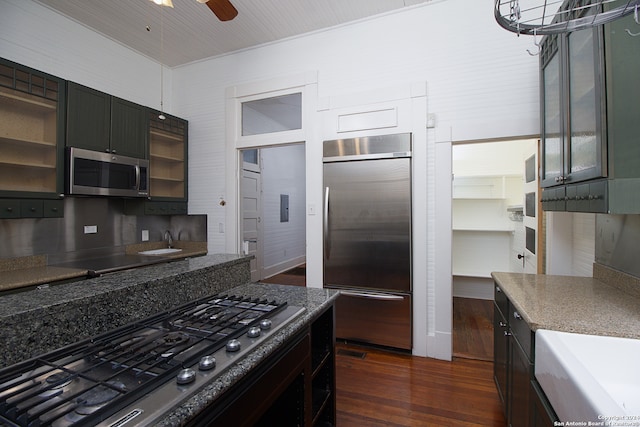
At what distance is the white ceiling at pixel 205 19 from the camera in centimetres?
291

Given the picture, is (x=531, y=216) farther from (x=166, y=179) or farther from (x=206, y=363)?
(x=166, y=179)

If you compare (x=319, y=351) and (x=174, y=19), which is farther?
(x=174, y=19)

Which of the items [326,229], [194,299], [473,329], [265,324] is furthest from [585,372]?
[473,329]

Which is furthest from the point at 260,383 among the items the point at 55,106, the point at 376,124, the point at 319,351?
the point at 55,106

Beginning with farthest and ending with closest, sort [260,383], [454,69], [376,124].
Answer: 1. [376,124]
2. [454,69]
3. [260,383]

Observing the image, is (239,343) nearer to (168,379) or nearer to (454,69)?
(168,379)

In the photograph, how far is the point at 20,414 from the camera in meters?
0.61

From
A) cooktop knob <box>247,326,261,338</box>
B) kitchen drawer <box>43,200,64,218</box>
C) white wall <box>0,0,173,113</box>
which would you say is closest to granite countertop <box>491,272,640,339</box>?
cooktop knob <box>247,326,261,338</box>

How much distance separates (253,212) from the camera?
17.4ft

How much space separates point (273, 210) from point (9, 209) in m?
4.03

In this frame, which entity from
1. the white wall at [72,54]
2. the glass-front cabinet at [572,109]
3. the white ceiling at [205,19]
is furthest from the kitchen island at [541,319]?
the white wall at [72,54]

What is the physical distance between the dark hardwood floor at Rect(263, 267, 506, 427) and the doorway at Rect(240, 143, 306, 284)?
8.85 feet

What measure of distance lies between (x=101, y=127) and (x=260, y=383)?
125 inches

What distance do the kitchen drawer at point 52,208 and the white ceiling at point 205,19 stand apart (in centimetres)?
194
